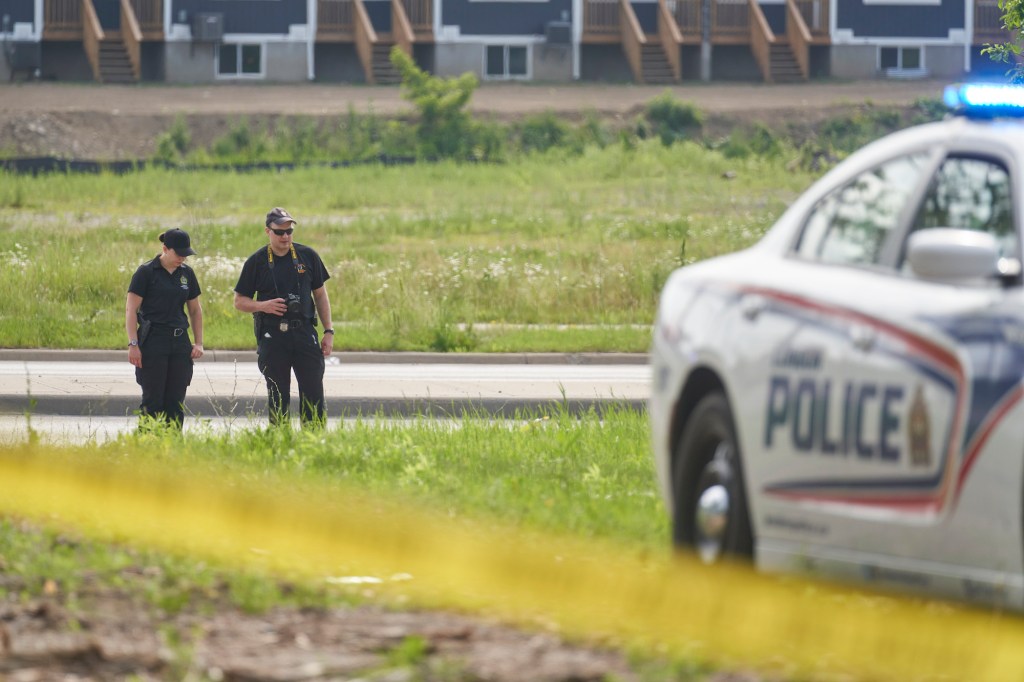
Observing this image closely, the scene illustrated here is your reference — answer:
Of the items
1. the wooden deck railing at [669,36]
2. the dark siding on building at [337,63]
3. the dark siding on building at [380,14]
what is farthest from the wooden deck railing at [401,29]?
the wooden deck railing at [669,36]

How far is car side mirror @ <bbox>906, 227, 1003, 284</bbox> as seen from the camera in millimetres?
4891

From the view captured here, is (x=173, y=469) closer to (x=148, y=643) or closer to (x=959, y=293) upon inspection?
(x=148, y=643)

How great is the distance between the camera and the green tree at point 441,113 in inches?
2108

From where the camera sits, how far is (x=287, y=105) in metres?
57.6

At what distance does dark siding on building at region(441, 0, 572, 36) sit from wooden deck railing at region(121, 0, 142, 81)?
1029 centimetres

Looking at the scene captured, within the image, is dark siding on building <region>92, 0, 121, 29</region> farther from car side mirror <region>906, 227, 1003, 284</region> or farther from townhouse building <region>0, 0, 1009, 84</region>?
car side mirror <region>906, 227, 1003, 284</region>

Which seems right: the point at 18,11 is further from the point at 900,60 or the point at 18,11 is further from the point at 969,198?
the point at 969,198

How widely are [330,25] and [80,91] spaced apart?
28.6 feet

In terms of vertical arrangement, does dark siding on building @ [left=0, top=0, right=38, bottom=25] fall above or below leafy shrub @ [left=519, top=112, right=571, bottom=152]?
above

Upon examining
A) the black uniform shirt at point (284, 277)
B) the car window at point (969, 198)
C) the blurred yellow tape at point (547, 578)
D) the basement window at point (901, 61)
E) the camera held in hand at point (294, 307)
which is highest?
the basement window at point (901, 61)

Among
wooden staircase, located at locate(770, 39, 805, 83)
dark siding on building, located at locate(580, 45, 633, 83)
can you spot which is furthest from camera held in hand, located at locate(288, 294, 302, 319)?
wooden staircase, located at locate(770, 39, 805, 83)

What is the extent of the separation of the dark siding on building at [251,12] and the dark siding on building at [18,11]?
462 centimetres

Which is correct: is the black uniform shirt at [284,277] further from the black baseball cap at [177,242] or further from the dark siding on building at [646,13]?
the dark siding on building at [646,13]

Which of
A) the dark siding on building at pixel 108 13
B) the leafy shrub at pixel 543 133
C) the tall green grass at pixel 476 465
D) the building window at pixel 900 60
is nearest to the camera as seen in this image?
the tall green grass at pixel 476 465
